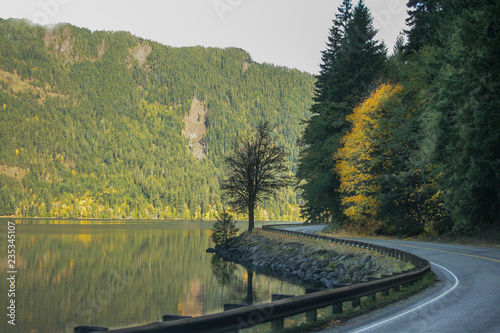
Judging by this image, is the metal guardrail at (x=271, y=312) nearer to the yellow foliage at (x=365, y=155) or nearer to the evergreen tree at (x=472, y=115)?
the evergreen tree at (x=472, y=115)

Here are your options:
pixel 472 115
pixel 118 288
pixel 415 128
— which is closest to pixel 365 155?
pixel 415 128

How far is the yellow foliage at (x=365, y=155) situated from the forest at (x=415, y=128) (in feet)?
0.31

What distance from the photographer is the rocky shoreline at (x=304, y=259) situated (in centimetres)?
2954

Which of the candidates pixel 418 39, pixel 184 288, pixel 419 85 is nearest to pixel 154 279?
pixel 184 288

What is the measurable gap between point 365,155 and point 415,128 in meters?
5.36

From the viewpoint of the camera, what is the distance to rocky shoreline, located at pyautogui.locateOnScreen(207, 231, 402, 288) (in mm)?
29538

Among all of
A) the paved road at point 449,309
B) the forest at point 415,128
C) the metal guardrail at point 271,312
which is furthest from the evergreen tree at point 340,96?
the metal guardrail at point 271,312

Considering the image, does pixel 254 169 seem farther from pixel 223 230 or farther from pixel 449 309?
pixel 449 309

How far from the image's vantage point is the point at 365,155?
43.3 m

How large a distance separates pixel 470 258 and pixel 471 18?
1501 cm

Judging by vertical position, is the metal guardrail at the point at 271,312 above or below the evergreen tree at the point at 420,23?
below

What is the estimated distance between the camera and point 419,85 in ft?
130

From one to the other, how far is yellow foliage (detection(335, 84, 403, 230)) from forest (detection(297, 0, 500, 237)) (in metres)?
0.10

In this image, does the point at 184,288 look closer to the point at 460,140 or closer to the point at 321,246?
the point at 321,246
